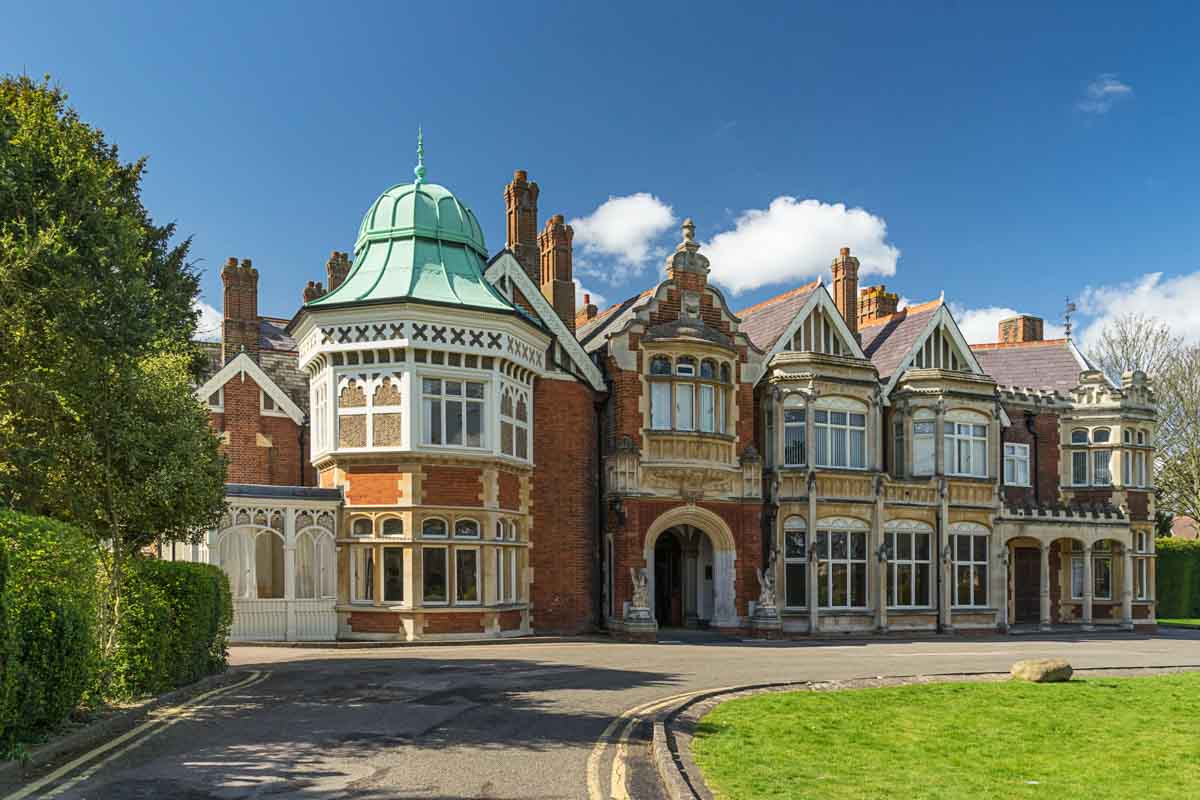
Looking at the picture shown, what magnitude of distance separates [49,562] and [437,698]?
18.9 feet

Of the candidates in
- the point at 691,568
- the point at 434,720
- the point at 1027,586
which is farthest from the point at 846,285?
the point at 434,720

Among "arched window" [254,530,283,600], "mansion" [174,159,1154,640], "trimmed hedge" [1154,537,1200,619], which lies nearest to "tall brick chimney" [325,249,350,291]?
"mansion" [174,159,1154,640]

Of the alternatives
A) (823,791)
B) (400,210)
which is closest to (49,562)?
(823,791)

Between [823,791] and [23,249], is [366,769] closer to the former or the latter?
[823,791]

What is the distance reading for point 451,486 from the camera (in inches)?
1035

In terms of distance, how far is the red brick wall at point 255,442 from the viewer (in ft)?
97.1

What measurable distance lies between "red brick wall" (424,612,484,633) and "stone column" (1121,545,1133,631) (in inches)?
961

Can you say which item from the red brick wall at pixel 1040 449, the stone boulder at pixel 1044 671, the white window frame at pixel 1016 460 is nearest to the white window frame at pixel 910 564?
the red brick wall at pixel 1040 449

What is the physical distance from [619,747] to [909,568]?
78.5ft

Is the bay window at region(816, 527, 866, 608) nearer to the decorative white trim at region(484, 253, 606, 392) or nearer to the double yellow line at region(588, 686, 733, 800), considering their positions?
the decorative white trim at region(484, 253, 606, 392)

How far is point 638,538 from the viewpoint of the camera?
96.2 feet

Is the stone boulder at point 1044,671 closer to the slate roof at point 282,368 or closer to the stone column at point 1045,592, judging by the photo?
the stone column at point 1045,592

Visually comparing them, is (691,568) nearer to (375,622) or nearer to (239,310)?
(375,622)

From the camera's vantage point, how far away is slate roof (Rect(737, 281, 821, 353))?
33.7 metres
